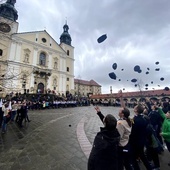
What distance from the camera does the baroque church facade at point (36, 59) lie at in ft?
89.5

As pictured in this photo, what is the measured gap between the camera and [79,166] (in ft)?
9.40

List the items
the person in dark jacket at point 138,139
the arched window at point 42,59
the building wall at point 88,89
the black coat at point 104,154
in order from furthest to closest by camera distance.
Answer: the building wall at point 88,89 → the arched window at point 42,59 → the person in dark jacket at point 138,139 → the black coat at point 104,154

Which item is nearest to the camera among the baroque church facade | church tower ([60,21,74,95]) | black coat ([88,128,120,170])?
black coat ([88,128,120,170])

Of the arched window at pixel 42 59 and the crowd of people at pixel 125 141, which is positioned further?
the arched window at pixel 42 59

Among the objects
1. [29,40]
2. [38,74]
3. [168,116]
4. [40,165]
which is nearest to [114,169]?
[40,165]

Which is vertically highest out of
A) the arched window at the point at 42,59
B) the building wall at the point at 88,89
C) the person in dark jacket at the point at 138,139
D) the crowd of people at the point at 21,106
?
the arched window at the point at 42,59

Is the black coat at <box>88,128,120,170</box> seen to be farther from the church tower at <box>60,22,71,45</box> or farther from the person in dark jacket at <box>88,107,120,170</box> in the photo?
the church tower at <box>60,22,71,45</box>

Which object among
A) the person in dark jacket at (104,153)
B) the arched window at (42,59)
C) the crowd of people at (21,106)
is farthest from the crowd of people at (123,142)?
the arched window at (42,59)

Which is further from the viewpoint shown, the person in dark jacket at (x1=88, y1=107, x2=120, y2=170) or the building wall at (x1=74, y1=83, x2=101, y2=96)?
the building wall at (x1=74, y1=83, x2=101, y2=96)

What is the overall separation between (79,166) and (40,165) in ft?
2.98

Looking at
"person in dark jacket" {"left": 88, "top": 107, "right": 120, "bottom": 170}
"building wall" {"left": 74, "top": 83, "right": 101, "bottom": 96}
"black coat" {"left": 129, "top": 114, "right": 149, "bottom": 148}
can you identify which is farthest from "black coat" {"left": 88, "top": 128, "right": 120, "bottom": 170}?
"building wall" {"left": 74, "top": 83, "right": 101, "bottom": 96}

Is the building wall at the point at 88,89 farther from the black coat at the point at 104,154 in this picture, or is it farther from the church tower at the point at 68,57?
the black coat at the point at 104,154

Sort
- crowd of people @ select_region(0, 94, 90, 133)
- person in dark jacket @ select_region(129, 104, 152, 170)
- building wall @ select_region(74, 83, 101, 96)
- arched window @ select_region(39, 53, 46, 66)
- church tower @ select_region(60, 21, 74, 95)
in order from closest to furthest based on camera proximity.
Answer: person in dark jacket @ select_region(129, 104, 152, 170) < crowd of people @ select_region(0, 94, 90, 133) < arched window @ select_region(39, 53, 46, 66) < church tower @ select_region(60, 21, 74, 95) < building wall @ select_region(74, 83, 101, 96)

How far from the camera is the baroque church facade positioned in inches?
1074
